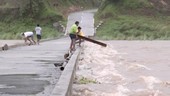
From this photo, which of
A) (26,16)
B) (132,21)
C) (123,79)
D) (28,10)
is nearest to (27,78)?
(123,79)

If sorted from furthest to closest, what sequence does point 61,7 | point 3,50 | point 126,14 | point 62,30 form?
point 61,7 < point 126,14 < point 62,30 < point 3,50

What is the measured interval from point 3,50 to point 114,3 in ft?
116

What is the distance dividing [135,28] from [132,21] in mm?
1713

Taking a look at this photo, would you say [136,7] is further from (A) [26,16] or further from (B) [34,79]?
(B) [34,79]

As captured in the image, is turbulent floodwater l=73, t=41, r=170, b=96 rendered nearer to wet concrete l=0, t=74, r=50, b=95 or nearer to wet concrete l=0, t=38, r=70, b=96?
wet concrete l=0, t=38, r=70, b=96

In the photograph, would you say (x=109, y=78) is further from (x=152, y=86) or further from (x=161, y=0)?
(x=161, y=0)

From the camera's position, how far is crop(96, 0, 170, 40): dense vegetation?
159ft

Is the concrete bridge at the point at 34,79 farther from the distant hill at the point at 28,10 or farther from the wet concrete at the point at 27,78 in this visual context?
the distant hill at the point at 28,10

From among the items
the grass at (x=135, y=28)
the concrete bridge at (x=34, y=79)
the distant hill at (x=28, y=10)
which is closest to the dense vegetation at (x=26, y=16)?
the distant hill at (x=28, y=10)

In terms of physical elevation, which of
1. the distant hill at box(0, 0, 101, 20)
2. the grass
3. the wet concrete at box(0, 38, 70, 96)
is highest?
the distant hill at box(0, 0, 101, 20)

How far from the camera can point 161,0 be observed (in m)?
58.4

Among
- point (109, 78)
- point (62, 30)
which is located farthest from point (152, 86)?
point (62, 30)

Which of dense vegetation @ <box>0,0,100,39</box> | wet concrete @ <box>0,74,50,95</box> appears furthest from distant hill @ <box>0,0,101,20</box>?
wet concrete @ <box>0,74,50,95</box>

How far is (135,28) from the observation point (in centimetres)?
5044
